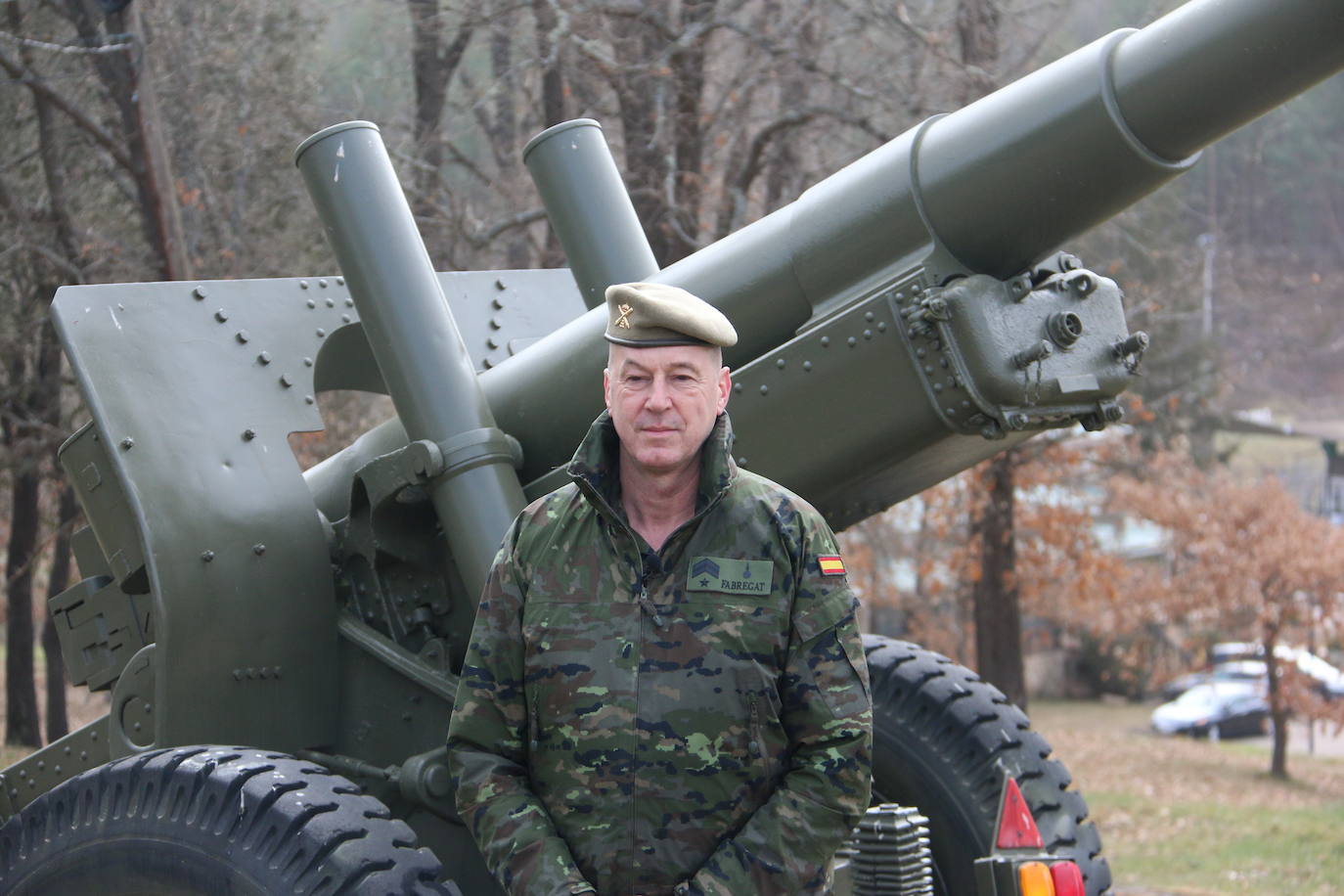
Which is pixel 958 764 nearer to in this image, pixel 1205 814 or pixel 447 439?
pixel 447 439

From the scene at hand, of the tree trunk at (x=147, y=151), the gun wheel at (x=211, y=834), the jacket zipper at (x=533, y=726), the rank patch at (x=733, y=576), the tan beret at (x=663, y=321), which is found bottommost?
the gun wheel at (x=211, y=834)

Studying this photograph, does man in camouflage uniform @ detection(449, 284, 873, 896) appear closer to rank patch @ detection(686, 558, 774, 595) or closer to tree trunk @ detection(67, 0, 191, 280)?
rank patch @ detection(686, 558, 774, 595)

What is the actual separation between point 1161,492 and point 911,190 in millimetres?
18028

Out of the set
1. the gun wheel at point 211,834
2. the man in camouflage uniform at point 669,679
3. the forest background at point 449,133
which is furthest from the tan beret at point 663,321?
the forest background at point 449,133

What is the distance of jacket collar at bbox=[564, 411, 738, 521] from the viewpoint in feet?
8.20

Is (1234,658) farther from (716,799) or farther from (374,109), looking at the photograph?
(716,799)

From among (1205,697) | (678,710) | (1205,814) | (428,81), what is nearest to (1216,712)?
(1205,697)

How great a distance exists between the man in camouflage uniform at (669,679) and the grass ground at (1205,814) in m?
4.82

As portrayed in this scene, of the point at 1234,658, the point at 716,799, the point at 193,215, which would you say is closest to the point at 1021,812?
the point at 716,799

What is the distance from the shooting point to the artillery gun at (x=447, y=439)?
319 cm

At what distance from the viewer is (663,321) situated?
248 cm

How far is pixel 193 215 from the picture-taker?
9609 millimetres

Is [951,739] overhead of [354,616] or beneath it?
beneath

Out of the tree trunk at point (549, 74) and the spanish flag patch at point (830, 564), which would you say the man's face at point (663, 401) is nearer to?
the spanish flag patch at point (830, 564)
